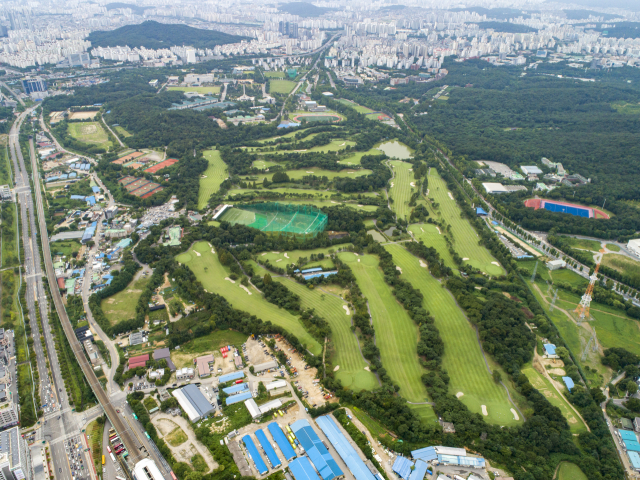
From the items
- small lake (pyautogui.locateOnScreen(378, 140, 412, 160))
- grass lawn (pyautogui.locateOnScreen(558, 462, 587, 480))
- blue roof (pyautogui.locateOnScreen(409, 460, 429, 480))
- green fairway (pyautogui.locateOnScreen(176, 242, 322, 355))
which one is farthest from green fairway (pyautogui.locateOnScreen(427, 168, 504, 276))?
blue roof (pyautogui.locateOnScreen(409, 460, 429, 480))

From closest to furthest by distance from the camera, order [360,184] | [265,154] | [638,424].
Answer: [638,424]
[360,184]
[265,154]

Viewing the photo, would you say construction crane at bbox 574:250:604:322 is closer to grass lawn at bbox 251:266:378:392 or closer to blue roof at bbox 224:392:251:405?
grass lawn at bbox 251:266:378:392

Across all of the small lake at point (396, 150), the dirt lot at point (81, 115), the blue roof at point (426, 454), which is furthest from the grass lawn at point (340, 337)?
the dirt lot at point (81, 115)

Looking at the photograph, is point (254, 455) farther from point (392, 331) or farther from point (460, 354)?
point (460, 354)

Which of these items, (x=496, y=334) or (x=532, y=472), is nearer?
(x=532, y=472)

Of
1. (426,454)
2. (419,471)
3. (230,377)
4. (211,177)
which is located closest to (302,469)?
(419,471)

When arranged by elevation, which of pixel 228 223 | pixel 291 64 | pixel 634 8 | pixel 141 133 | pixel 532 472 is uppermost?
pixel 634 8

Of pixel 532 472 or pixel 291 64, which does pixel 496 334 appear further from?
pixel 291 64

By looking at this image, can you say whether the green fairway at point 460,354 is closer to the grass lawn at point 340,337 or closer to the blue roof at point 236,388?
the grass lawn at point 340,337

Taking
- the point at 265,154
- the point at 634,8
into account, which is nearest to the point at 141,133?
the point at 265,154
